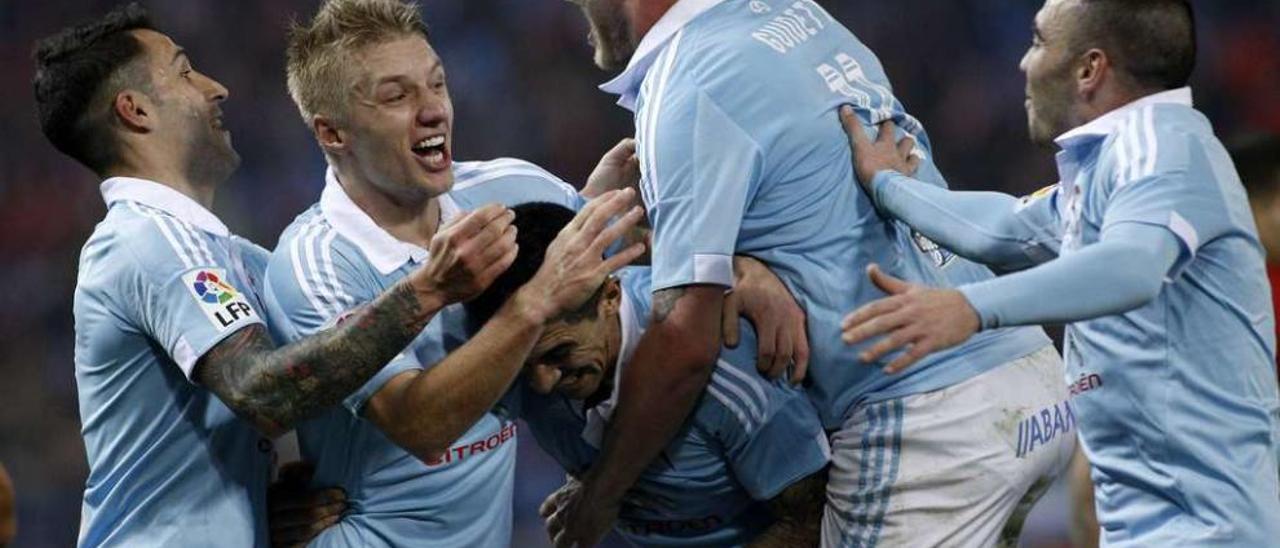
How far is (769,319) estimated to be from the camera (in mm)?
3816

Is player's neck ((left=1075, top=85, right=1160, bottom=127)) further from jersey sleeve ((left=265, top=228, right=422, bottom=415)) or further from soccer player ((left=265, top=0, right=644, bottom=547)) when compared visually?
jersey sleeve ((left=265, top=228, right=422, bottom=415))

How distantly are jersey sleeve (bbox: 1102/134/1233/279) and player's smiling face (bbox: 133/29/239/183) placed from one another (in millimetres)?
2110

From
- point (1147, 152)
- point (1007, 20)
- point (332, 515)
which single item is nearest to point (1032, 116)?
point (1147, 152)

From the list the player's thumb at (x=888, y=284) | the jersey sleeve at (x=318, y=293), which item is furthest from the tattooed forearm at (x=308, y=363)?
the player's thumb at (x=888, y=284)

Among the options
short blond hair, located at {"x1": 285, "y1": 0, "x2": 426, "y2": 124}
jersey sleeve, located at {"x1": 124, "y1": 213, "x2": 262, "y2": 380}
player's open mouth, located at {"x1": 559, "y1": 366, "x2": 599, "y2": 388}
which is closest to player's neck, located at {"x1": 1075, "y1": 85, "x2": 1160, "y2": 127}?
player's open mouth, located at {"x1": 559, "y1": 366, "x2": 599, "y2": 388}

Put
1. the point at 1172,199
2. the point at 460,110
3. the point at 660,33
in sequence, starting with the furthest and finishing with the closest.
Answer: the point at 460,110
the point at 660,33
the point at 1172,199

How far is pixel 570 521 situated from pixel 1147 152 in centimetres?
158

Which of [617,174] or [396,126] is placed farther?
[617,174]

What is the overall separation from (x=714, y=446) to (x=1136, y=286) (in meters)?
1.16

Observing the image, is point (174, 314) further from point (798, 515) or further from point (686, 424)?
point (798, 515)

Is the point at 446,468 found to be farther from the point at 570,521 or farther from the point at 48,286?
the point at 48,286

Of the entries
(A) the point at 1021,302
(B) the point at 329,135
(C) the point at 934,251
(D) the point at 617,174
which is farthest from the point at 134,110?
(A) the point at 1021,302

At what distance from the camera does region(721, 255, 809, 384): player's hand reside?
12.5 feet

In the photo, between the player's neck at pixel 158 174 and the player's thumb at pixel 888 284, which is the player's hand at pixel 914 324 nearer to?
the player's thumb at pixel 888 284
